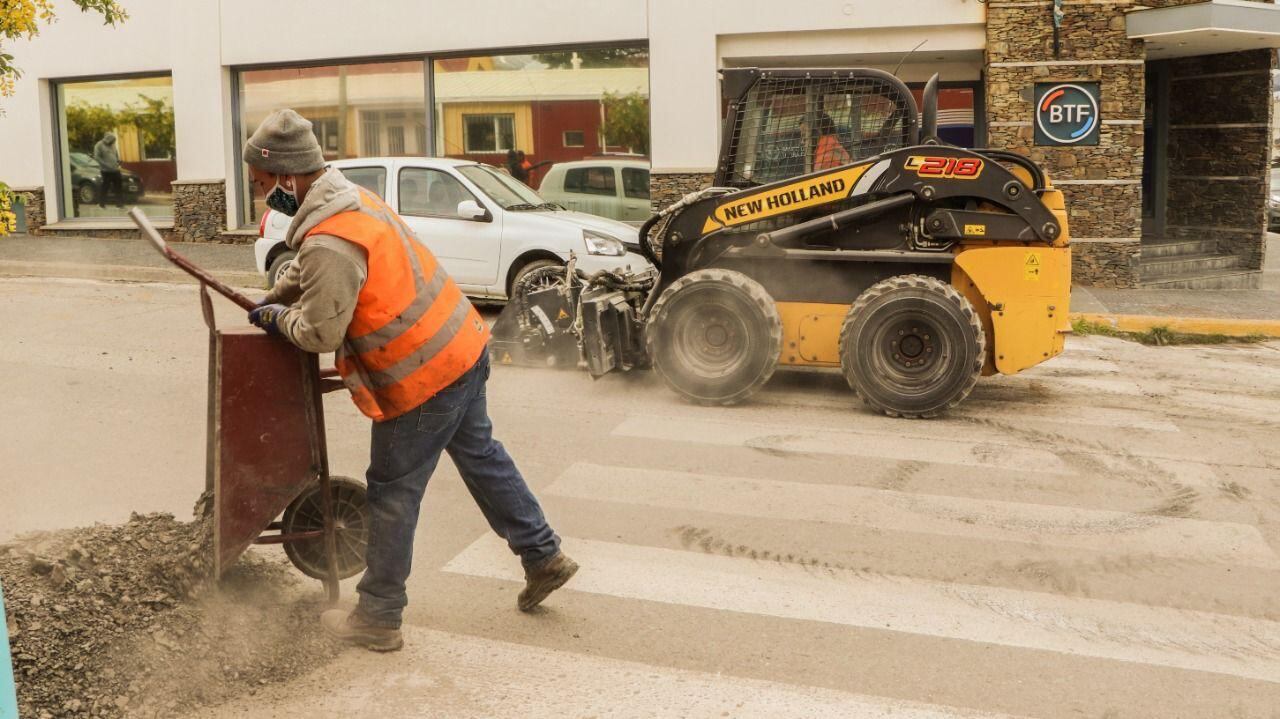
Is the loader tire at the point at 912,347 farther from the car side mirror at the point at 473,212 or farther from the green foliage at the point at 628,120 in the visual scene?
the green foliage at the point at 628,120

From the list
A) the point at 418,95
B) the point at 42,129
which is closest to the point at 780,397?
the point at 418,95

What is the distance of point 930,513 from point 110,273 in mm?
12467

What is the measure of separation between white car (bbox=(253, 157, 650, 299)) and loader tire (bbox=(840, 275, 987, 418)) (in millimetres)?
3724

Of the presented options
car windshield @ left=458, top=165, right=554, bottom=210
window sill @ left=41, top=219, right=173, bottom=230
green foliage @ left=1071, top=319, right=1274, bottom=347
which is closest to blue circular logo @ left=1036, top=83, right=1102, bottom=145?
green foliage @ left=1071, top=319, right=1274, bottom=347

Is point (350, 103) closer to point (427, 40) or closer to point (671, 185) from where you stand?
point (427, 40)

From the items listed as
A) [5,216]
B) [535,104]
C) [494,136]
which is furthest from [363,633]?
[494,136]

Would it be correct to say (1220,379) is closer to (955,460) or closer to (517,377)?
(955,460)

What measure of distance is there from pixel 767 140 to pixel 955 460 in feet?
9.83

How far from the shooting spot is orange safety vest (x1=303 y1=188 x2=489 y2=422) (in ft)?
13.6

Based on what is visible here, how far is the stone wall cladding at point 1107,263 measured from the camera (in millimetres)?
15289

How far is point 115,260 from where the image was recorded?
16.8 m

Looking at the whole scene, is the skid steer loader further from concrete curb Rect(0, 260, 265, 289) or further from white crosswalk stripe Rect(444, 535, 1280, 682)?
concrete curb Rect(0, 260, 265, 289)

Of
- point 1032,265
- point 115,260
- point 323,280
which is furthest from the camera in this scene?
point 115,260

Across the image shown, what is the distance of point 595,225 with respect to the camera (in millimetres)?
12594
